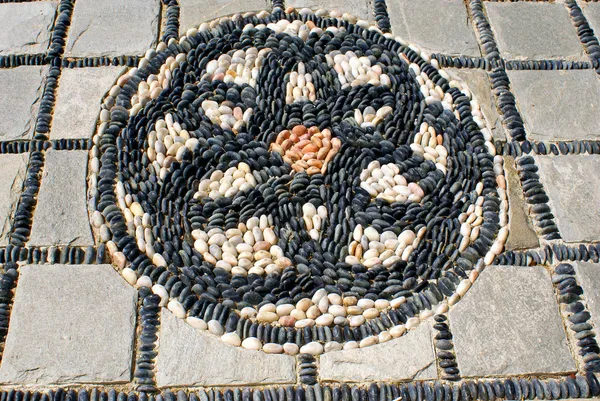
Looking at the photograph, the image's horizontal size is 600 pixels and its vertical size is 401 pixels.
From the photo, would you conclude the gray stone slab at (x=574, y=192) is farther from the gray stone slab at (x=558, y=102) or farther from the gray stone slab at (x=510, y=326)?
the gray stone slab at (x=510, y=326)

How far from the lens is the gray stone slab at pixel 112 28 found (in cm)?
285

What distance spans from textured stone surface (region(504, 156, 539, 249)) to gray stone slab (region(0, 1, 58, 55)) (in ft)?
6.87

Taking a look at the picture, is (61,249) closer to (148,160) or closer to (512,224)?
(148,160)

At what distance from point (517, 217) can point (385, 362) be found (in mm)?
810

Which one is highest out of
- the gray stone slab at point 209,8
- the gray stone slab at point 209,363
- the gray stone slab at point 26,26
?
the gray stone slab at point 209,8

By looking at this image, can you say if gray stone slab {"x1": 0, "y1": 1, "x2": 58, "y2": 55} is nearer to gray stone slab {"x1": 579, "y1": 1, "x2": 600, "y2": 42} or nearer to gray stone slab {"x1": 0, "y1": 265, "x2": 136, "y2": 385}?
gray stone slab {"x1": 0, "y1": 265, "x2": 136, "y2": 385}

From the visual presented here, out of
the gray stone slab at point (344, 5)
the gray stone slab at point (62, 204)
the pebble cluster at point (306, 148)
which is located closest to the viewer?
the gray stone slab at point (62, 204)

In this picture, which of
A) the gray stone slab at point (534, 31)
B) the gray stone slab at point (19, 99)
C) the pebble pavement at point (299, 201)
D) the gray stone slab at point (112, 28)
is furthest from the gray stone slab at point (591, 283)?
the gray stone slab at point (19, 99)

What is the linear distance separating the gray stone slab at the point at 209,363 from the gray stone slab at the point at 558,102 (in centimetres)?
147

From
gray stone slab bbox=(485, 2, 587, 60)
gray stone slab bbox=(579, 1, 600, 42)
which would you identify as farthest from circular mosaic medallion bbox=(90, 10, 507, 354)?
gray stone slab bbox=(579, 1, 600, 42)

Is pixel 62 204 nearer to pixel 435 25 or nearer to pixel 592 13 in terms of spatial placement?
pixel 435 25

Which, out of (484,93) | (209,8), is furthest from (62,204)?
(484,93)

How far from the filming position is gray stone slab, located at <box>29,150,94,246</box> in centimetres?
224

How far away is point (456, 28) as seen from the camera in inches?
120
